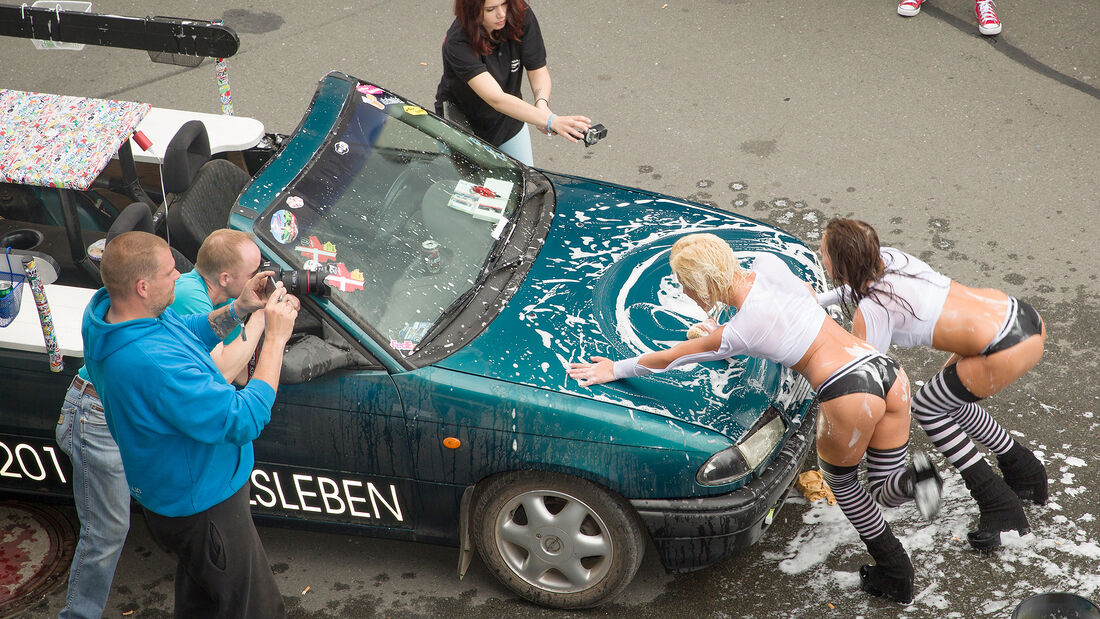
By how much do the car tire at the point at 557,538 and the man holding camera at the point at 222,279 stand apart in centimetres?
103

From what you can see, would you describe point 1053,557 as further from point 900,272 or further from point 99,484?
point 99,484

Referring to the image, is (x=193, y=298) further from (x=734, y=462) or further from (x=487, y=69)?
(x=487, y=69)

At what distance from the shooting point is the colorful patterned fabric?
Result: 4055 mm

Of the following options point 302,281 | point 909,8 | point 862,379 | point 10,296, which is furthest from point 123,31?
point 909,8

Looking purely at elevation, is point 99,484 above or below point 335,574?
above

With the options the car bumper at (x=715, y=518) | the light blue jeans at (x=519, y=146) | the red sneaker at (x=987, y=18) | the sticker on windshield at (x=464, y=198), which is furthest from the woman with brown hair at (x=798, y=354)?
the red sneaker at (x=987, y=18)

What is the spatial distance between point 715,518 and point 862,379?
27.2 inches

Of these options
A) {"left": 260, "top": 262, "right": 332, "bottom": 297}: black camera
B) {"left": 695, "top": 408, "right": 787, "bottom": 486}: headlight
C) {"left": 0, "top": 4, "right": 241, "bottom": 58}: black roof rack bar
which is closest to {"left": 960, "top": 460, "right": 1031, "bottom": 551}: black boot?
{"left": 695, "top": 408, "right": 787, "bottom": 486}: headlight

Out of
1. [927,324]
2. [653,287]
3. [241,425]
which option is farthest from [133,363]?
[927,324]

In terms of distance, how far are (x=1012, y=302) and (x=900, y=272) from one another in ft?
1.50

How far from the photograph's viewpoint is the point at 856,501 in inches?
149

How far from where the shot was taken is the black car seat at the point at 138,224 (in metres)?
3.71

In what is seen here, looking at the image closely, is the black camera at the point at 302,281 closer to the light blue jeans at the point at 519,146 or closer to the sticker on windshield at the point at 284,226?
the sticker on windshield at the point at 284,226

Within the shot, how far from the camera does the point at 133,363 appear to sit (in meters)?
2.95
